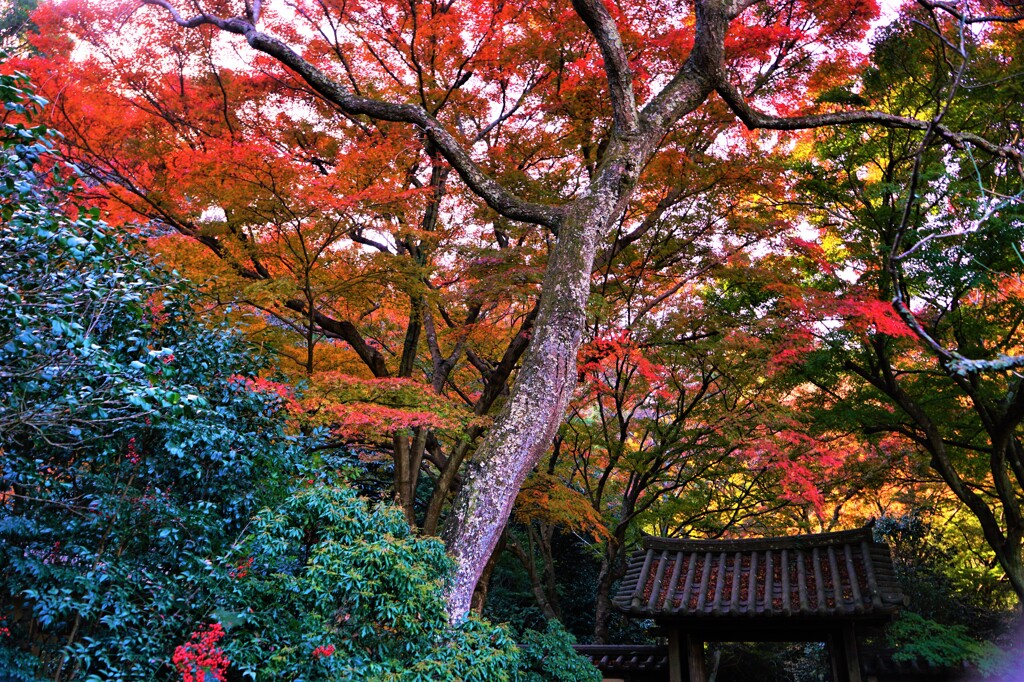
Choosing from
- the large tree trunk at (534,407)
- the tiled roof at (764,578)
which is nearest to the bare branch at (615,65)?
the large tree trunk at (534,407)

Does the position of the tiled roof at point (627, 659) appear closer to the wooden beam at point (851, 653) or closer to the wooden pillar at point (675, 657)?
the wooden pillar at point (675, 657)

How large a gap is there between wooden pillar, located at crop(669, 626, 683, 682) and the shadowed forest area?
1.93 feet

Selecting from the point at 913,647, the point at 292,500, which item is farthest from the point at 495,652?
the point at 913,647

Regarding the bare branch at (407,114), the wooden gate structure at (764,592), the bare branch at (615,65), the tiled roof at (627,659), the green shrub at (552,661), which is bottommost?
the green shrub at (552,661)

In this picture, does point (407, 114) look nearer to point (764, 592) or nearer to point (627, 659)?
point (764, 592)

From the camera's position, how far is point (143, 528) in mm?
4215

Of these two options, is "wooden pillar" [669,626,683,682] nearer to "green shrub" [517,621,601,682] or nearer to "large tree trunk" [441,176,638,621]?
"green shrub" [517,621,601,682]

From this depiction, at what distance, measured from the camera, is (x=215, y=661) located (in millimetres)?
3521

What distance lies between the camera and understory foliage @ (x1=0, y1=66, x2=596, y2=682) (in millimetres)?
3428

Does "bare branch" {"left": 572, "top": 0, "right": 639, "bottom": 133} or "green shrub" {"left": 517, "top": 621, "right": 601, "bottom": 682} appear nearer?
"bare branch" {"left": 572, "top": 0, "right": 639, "bottom": 133}

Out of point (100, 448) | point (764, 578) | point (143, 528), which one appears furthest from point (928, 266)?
point (100, 448)

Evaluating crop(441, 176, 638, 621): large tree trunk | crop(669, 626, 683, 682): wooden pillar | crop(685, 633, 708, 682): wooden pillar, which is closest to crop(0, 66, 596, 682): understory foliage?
crop(441, 176, 638, 621): large tree trunk

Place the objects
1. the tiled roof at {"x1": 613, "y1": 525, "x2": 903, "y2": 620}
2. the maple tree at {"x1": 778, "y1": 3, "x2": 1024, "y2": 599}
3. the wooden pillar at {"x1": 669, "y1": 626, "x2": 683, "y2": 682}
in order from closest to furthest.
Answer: the tiled roof at {"x1": 613, "y1": 525, "x2": 903, "y2": 620} → the wooden pillar at {"x1": 669, "y1": 626, "x2": 683, "y2": 682} → the maple tree at {"x1": 778, "y1": 3, "x2": 1024, "y2": 599}

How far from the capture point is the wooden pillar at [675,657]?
270 inches
